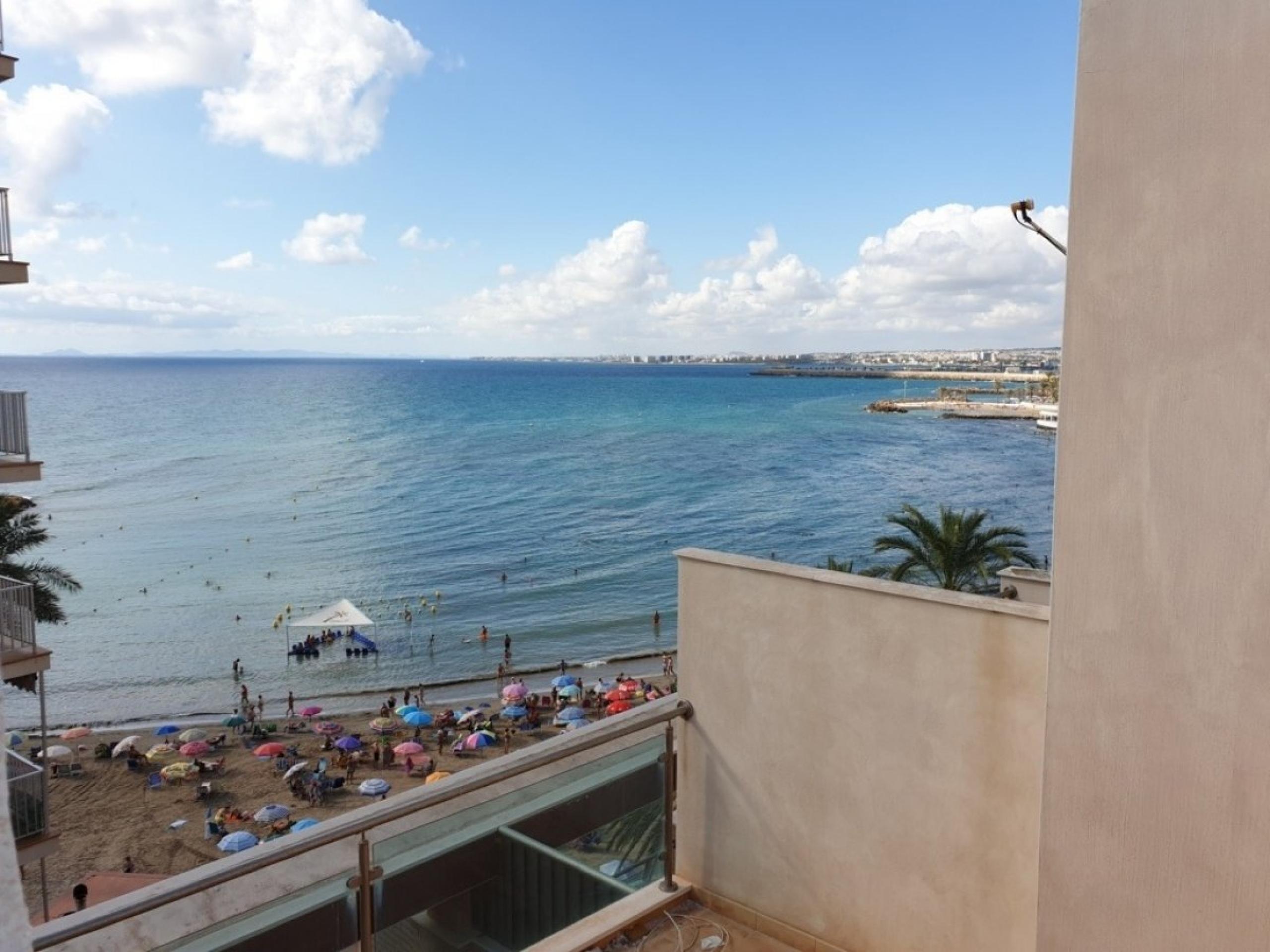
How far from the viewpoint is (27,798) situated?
995 centimetres

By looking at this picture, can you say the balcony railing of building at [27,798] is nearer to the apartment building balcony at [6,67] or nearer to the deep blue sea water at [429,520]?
the apartment building balcony at [6,67]

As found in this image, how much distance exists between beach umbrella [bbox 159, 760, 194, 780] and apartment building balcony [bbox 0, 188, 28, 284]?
45.5ft

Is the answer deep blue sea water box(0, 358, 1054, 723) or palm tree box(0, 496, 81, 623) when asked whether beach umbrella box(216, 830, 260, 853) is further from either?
deep blue sea water box(0, 358, 1054, 723)

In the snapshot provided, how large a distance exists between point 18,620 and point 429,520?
35.7 meters

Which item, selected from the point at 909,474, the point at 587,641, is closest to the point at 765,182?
the point at 909,474

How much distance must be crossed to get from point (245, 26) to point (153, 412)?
80.0m

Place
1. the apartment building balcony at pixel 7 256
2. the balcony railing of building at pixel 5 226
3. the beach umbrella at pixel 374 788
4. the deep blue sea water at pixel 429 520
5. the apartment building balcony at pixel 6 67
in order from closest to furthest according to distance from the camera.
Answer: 1. the apartment building balcony at pixel 6 67
2. the apartment building balcony at pixel 7 256
3. the balcony railing of building at pixel 5 226
4. the beach umbrella at pixel 374 788
5. the deep blue sea water at pixel 429 520

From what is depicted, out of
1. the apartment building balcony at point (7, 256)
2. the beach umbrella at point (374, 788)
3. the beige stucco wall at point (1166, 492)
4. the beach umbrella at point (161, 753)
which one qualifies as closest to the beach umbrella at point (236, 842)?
the beach umbrella at point (374, 788)

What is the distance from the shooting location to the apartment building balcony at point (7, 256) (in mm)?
9336

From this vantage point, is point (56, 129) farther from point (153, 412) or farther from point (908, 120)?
point (153, 412)

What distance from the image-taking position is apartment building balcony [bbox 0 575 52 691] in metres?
11.0

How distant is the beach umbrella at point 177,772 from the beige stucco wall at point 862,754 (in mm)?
19571

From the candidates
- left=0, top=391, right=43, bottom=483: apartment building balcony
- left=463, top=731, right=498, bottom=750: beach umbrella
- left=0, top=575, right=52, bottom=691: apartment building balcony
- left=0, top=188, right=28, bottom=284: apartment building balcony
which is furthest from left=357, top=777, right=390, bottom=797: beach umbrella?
left=0, top=188, right=28, bottom=284: apartment building balcony

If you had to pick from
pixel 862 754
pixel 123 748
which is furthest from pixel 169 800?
pixel 862 754
